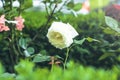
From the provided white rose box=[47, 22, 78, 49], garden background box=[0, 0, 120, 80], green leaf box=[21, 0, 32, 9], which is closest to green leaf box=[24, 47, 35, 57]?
garden background box=[0, 0, 120, 80]

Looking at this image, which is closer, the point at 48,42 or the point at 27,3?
the point at 27,3

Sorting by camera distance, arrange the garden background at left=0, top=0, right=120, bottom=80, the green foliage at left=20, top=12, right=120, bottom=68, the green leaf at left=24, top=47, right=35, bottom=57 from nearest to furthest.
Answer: the garden background at left=0, top=0, right=120, bottom=80 → the green leaf at left=24, top=47, right=35, bottom=57 → the green foliage at left=20, top=12, right=120, bottom=68

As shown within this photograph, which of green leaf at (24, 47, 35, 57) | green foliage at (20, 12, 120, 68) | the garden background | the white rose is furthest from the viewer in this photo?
green foliage at (20, 12, 120, 68)

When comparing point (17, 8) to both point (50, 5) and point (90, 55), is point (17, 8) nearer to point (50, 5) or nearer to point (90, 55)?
point (50, 5)

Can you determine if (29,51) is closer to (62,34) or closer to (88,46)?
(62,34)

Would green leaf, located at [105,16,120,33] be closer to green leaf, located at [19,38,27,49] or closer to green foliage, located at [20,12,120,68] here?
green leaf, located at [19,38,27,49]

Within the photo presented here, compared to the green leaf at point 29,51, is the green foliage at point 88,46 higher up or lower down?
lower down

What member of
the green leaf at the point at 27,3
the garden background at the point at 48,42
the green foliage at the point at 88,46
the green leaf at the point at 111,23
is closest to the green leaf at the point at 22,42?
the garden background at the point at 48,42

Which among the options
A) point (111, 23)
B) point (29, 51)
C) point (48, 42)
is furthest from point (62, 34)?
point (48, 42)

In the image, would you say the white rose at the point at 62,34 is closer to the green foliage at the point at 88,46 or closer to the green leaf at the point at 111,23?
the green leaf at the point at 111,23

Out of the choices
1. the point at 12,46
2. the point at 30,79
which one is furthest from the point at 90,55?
the point at 30,79

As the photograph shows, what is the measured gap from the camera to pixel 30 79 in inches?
36.4

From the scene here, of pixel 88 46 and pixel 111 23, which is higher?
pixel 111 23

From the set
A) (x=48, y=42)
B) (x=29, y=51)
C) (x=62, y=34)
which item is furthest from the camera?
(x=48, y=42)
